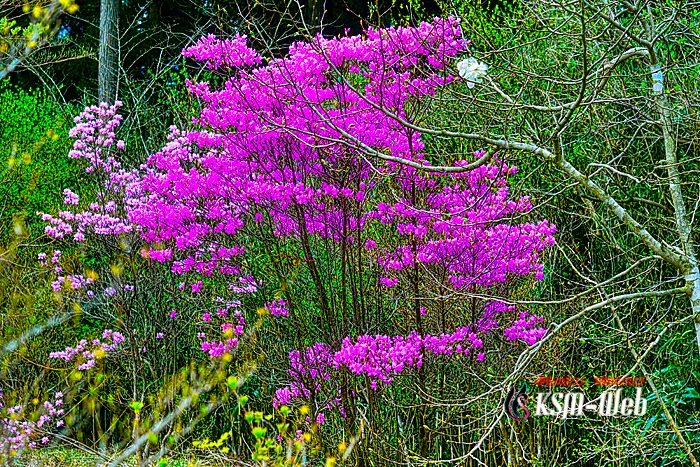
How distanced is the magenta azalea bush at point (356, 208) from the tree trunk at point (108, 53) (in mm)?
5055

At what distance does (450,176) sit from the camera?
4840mm

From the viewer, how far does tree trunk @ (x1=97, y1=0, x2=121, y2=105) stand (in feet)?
32.9

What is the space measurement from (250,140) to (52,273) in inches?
101

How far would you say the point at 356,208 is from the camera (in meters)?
4.85

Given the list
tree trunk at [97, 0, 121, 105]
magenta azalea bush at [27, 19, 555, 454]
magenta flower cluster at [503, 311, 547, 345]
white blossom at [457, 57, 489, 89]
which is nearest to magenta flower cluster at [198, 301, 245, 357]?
magenta azalea bush at [27, 19, 555, 454]

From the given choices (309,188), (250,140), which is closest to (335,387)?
(309,188)

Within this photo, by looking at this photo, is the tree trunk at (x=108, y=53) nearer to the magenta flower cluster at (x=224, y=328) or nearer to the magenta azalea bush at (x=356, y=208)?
the magenta flower cluster at (x=224, y=328)

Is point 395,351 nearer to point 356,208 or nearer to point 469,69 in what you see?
point 356,208

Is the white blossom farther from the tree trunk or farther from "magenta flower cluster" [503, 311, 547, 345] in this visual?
the tree trunk

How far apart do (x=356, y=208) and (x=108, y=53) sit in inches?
254

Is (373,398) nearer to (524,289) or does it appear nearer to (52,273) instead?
(524,289)

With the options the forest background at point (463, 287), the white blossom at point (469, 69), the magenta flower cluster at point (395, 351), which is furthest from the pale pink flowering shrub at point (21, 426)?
the white blossom at point (469, 69)

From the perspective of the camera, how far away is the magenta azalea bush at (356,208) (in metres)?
4.50

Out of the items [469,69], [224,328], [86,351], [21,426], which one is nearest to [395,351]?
[224,328]
